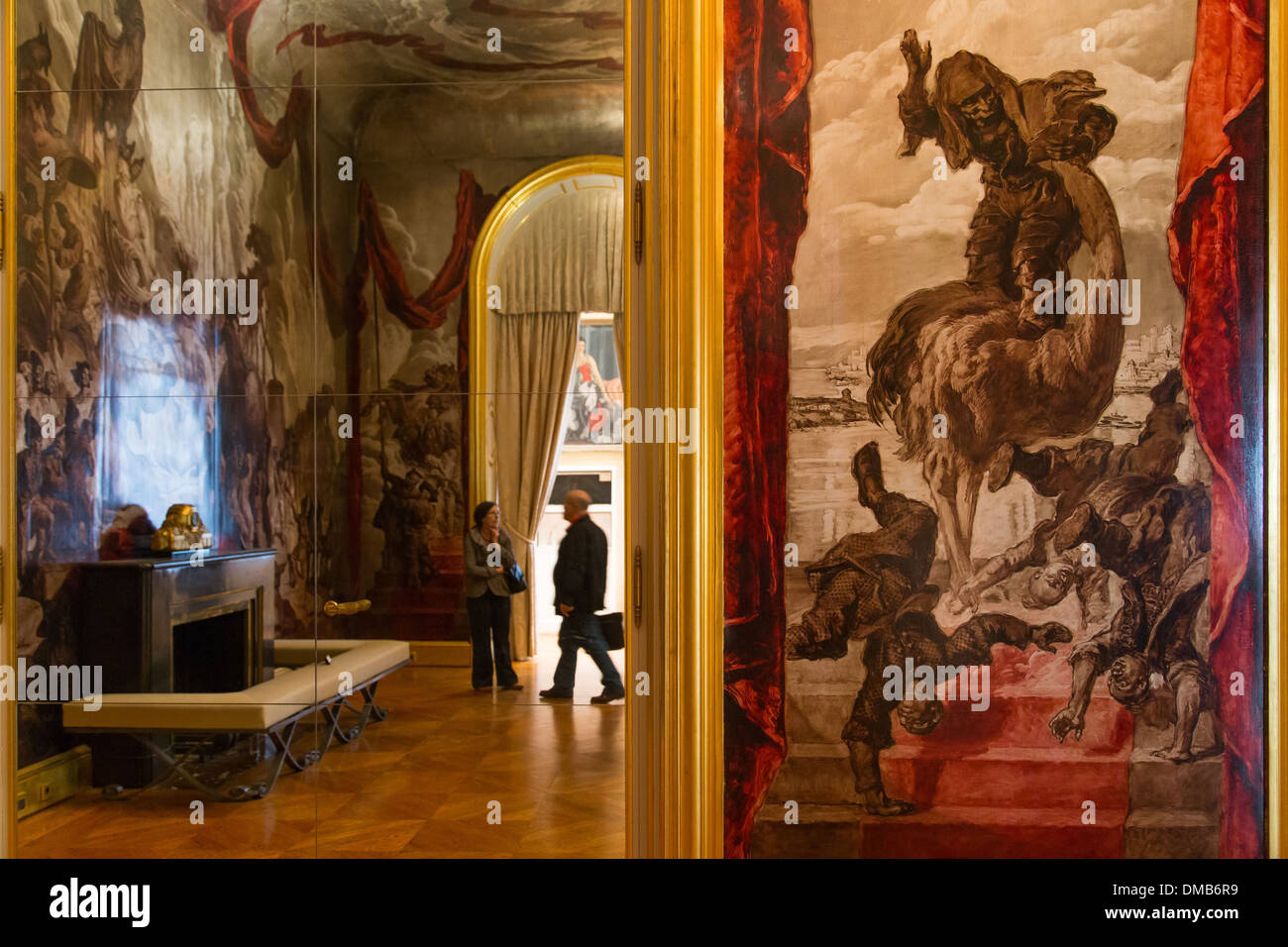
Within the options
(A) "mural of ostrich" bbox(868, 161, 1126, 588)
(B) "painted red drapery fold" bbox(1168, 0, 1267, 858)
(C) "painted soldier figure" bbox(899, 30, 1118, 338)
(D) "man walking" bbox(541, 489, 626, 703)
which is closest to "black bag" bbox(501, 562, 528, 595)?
(D) "man walking" bbox(541, 489, 626, 703)

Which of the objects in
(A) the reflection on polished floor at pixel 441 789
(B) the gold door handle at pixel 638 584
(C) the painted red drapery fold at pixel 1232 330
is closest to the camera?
(C) the painted red drapery fold at pixel 1232 330

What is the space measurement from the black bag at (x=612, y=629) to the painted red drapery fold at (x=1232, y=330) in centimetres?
190

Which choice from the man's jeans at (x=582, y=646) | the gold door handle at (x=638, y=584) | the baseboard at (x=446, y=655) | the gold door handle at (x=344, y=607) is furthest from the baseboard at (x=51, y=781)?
the gold door handle at (x=638, y=584)

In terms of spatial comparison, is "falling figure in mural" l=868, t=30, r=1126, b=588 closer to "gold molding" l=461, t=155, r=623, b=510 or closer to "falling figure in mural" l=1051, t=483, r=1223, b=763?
"falling figure in mural" l=1051, t=483, r=1223, b=763

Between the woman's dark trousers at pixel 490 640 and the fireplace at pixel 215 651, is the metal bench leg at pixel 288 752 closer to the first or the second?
the fireplace at pixel 215 651

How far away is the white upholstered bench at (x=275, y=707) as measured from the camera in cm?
295

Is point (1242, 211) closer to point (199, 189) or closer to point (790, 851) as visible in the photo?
point (790, 851)

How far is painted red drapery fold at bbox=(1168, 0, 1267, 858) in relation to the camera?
2523 mm

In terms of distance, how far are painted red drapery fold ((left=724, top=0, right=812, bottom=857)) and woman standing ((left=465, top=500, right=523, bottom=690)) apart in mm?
818

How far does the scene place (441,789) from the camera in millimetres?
2912

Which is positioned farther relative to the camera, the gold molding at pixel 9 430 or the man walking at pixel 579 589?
the gold molding at pixel 9 430

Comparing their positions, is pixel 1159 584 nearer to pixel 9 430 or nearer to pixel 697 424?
pixel 697 424

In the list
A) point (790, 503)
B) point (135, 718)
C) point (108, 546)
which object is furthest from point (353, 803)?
point (790, 503)

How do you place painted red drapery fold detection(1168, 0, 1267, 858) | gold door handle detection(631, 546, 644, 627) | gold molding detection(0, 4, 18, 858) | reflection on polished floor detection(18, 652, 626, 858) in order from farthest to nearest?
1. gold molding detection(0, 4, 18, 858)
2. reflection on polished floor detection(18, 652, 626, 858)
3. gold door handle detection(631, 546, 644, 627)
4. painted red drapery fold detection(1168, 0, 1267, 858)
